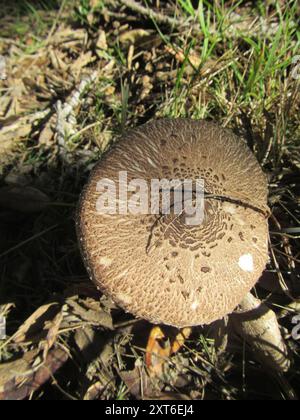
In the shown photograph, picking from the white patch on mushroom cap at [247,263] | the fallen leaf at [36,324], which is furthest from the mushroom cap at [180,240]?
the fallen leaf at [36,324]

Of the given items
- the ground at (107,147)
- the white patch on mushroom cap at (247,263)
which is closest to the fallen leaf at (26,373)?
the ground at (107,147)

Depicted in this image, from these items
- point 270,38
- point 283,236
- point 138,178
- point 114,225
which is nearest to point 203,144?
point 138,178

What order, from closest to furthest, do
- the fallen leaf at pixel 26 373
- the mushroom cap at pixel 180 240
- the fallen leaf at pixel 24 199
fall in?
the mushroom cap at pixel 180 240 → the fallen leaf at pixel 26 373 → the fallen leaf at pixel 24 199

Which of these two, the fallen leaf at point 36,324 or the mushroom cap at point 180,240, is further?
the fallen leaf at point 36,324

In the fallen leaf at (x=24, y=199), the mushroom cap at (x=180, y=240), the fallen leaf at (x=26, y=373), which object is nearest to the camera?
the mushroom cap at (x=180, y=240)

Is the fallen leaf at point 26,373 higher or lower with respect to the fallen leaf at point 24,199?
lower

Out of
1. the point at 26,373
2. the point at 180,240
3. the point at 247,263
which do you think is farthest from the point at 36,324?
the point at 247,263

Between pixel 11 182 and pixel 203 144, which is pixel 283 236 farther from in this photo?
pixel 11 182

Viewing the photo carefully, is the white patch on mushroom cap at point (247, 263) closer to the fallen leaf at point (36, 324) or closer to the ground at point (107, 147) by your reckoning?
the ground at point (107, 147)

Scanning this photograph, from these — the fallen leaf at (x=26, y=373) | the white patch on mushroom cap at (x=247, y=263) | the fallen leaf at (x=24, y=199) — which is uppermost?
the fallen leaf at (x=24, y=199)

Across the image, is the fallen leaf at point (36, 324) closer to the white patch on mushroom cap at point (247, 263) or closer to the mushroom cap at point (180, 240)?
the mushroom cap at point (180, 240)
